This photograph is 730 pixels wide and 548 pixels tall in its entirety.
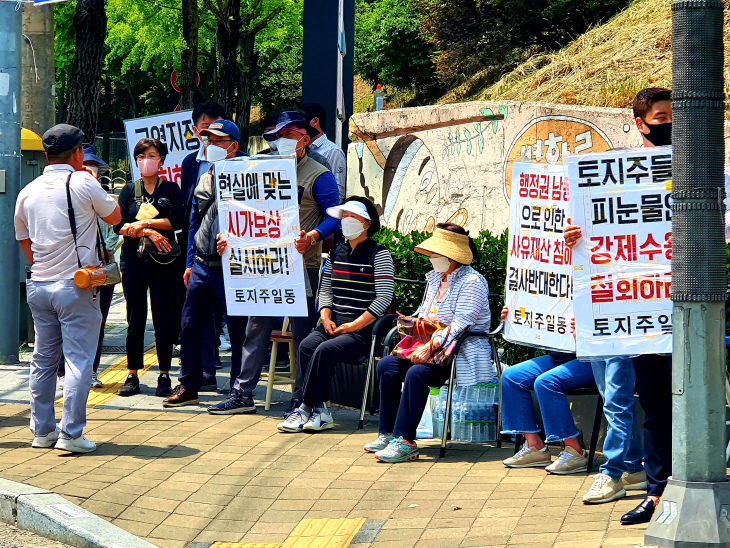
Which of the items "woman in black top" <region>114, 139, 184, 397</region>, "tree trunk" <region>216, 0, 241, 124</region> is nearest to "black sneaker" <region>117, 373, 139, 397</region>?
"woman in black top" <region>114, 139, 184, 397</region>

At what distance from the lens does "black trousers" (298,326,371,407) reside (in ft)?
24.2

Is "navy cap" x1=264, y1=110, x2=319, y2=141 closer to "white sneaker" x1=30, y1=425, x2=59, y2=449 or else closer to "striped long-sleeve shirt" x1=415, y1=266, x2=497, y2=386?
"striped long-sleeve shirt" x1=415, y1=266, x2=497, y2=386

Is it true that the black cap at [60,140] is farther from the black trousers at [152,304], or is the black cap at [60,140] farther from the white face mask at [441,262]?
the white face mask at [441,262]

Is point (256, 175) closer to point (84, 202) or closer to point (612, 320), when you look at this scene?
point (84, 202)

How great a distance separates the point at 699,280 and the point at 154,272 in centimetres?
518

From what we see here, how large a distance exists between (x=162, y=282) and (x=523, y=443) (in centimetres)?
340

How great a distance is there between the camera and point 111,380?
30.9 feet

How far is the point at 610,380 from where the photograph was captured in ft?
19.0

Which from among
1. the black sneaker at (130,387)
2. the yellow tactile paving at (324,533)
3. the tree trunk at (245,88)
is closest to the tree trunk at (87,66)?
the black sneaker at (130,387)

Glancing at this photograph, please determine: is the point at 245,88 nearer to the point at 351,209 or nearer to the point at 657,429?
the point at 351,209

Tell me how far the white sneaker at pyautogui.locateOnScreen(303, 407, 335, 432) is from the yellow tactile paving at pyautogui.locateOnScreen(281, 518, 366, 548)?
1.92 meters

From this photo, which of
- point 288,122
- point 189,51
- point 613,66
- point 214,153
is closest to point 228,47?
point 189,51

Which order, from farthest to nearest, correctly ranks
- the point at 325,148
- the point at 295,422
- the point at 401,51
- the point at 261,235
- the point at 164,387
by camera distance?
1. the point at 401,51
2. the point at 325,148
3. the point at 164,387
4. the point at 261,235
5. the point at 295,422

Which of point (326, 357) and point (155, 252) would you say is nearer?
point (326, 357)
